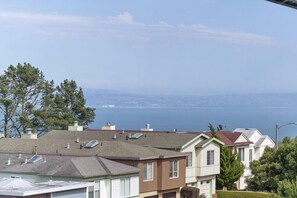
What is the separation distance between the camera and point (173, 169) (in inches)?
2101

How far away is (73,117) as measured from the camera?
309 feet

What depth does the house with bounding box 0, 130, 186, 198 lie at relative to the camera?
4944cm

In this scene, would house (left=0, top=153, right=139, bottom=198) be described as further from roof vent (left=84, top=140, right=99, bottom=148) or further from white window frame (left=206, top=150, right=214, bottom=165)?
white window frame (left=206, top=150, right=214, bottom=165)

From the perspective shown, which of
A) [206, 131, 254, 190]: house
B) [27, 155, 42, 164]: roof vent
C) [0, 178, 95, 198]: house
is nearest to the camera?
[0, 178, 95, 198]: house

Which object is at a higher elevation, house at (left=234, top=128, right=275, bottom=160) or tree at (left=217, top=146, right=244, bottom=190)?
house at (left=234, top=128, right=275, bottom=160)

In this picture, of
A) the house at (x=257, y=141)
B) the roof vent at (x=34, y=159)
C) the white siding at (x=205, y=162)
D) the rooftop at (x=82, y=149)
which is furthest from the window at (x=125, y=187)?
the house at (x=257, y=141)

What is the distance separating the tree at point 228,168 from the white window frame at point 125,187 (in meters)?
18.1

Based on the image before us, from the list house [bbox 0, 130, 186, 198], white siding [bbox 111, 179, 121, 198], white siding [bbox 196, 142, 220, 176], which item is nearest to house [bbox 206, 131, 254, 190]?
white siding [bbox 196, 142, 220, 176]

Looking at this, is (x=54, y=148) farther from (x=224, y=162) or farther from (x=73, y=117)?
(x=73, y=117)

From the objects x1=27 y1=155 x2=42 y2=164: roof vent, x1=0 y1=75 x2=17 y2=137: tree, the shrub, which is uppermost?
x1=0 y1=75 x2=17 y2=137: tree

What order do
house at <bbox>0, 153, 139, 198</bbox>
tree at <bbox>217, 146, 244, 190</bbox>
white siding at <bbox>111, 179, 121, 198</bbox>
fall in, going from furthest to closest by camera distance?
tree at <bbox>217, 146, 244, 190</bbox> → white siding at <bbox>111, 179, 121, 198</bbox> → house at <bbox>0, 153, 139, 198</bbox>

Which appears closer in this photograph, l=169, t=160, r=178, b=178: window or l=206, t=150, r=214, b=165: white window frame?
l=169, t=160, r=178, b=178: window

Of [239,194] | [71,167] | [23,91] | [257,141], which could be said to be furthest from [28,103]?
[71,167]

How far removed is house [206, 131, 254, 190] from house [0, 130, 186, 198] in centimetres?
1551
